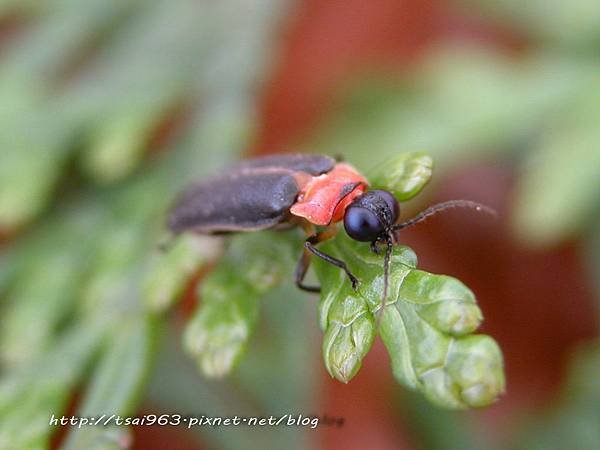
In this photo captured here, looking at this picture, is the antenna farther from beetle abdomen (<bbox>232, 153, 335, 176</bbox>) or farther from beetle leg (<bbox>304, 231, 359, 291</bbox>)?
beetle abdomen (<bbox>232, 153, 335, 176</bbox>)

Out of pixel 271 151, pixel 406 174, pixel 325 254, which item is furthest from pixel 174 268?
pixel 271 151

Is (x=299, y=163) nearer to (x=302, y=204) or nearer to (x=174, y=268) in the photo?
(x=302, y=204)

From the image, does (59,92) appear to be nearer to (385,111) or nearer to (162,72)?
(162,72)

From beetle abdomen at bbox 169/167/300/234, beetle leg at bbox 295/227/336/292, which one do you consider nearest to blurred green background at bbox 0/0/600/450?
beetle abdomen at bbox 169/167/300/234

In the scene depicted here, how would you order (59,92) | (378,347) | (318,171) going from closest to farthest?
1. (318,171)
2. (378,347)
3. (59,92)

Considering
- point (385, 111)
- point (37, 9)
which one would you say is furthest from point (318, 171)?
point (37, 9)

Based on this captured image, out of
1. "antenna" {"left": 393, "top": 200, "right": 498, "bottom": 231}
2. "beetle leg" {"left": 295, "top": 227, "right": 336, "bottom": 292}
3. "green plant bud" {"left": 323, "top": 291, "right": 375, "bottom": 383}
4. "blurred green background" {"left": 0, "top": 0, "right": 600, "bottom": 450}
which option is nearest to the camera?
"green plant bud" {"left": 323, "top": 291, "right": 375, "bottom": 383}

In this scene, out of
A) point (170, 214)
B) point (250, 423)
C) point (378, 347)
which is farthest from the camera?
point (378, 347)

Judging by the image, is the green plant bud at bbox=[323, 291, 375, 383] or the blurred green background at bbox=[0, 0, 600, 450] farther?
the blurred green background at bbox=[0, 0, 600, 450]
